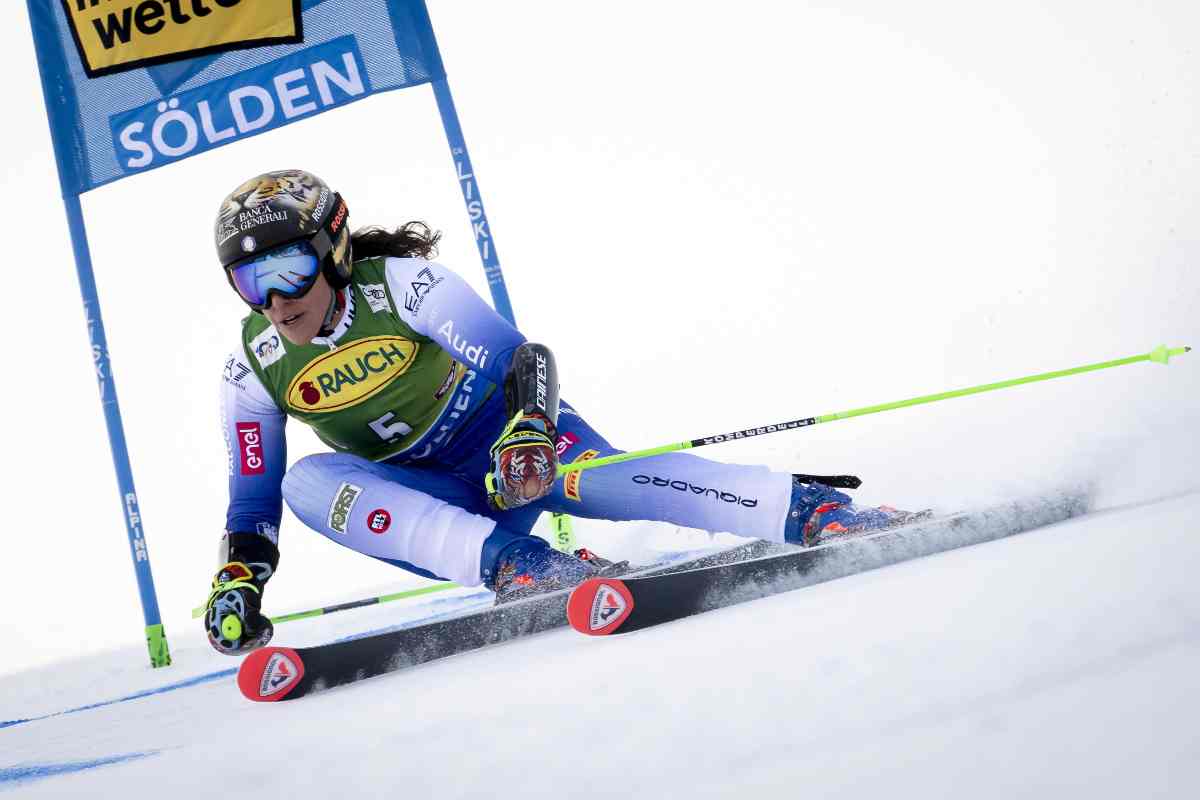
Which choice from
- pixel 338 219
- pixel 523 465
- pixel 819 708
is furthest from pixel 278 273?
pixel 819 708

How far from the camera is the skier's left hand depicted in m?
2.72

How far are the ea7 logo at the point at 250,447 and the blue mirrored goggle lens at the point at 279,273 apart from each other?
1.53 feet

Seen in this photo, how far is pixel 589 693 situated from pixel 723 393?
5088 millimetres

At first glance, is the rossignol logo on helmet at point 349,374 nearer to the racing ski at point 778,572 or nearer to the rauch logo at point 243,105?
the racing ski at point 778,572

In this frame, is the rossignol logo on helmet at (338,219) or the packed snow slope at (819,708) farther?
the rossignol logo on helmet at (338,219)

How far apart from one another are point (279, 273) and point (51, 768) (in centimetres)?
130

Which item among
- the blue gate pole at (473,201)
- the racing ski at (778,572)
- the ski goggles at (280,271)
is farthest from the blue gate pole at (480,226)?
the racing ski at (778,572)

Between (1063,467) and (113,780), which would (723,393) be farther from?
(113,780)

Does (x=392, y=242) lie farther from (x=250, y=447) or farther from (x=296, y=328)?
(x=250, y=447)

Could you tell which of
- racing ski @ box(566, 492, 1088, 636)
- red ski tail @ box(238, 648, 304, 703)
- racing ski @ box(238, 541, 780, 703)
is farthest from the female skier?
red ski tail @ box(238, 648, 304, 703)

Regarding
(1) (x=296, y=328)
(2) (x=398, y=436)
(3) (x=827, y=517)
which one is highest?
(1) (x=296, y=328)

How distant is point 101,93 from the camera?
14.0 ft

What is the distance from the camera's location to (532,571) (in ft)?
9.26

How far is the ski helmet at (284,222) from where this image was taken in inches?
112
